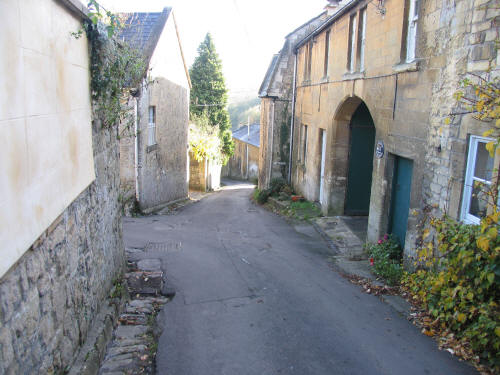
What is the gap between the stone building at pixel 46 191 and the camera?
112 inches

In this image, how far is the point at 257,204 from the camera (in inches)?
776

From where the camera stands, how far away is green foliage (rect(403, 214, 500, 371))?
4.91 meters

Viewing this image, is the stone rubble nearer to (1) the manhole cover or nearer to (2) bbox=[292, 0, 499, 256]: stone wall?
(1) the manhole cover

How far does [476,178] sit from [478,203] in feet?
1.16

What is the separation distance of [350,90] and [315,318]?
7203 mm

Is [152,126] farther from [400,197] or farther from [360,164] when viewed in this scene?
[400,197]

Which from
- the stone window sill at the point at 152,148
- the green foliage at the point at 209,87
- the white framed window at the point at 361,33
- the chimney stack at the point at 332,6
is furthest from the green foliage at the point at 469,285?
Result: the green foliage at the point at 209,87

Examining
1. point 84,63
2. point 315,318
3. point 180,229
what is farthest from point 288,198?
point 84,63

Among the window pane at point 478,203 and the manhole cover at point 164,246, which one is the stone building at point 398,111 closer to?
the window pane at point 478,203

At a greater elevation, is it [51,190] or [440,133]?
[440,133]

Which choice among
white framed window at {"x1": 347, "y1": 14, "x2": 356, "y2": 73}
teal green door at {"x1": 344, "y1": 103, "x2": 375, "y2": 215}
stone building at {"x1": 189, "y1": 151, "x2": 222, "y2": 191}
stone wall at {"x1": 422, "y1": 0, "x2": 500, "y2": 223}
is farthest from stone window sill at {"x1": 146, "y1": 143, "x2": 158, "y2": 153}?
stone building at {"x1": 189, "y1": 151, "x2": 222, "y2": 191}

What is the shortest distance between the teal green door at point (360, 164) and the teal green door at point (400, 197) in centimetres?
412

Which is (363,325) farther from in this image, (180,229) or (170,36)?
(170,36)

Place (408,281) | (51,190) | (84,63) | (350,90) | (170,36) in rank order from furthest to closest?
(170,36)
(350,90)
(408,281)
(84,63)
(51,190)
